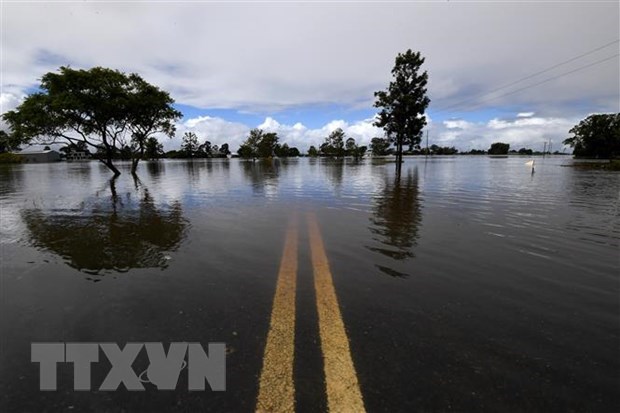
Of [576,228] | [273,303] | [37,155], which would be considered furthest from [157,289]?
[37,155]

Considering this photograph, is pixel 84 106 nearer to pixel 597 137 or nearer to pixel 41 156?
pixel 597 137

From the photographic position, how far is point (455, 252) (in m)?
6.74

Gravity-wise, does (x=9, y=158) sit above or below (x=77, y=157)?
below

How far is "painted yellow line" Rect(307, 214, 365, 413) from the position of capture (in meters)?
2.64

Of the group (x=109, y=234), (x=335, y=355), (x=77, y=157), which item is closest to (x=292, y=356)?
(x=335, y=355)

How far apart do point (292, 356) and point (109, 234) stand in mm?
7300

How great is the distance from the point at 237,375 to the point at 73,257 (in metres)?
5.46

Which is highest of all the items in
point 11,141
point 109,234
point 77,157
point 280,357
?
point 77,157

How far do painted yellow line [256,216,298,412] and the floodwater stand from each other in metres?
0.08

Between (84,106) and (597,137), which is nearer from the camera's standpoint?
(84,106)

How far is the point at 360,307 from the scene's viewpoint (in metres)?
4.25

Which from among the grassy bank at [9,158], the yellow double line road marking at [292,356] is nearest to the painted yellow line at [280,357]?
the yellow double line road marking at [292,356]

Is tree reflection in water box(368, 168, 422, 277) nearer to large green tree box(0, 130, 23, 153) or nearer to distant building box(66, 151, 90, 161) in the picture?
large green tree box(0, 130, 23, 153)

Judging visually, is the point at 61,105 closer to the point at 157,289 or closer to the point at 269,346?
the point at 157,289
